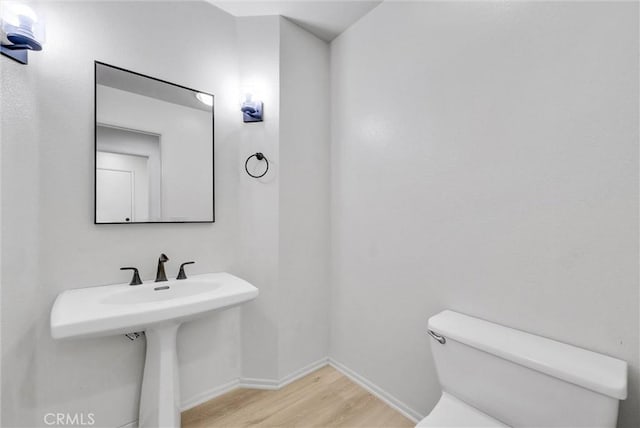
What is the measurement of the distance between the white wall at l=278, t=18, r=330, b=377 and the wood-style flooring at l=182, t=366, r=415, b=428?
0.19 m

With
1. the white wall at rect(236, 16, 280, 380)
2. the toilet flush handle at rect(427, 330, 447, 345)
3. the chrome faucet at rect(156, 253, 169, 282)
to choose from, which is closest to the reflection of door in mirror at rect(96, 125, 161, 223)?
the chrome faucet at rect(156, 253, 169, 282)

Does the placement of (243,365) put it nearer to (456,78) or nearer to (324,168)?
(324,168)

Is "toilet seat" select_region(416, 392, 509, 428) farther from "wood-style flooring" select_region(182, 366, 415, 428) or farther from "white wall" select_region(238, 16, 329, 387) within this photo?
"white wall" select_region(238, 16, 329, 387)

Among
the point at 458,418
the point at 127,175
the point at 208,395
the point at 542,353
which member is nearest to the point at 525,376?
the point at 542,353

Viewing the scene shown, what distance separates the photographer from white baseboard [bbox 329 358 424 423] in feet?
5.16

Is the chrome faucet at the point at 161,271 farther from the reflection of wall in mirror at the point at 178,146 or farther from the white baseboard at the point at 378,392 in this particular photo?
the white baseboard at the point at 378,392

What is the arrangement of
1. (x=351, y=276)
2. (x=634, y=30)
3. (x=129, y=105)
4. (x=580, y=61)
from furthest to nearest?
(x=351, y=276), (x=129, y=105), (x=580, y=61), (x=634, y=30)

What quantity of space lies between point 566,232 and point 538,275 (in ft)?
0.66

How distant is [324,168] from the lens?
2.14 m

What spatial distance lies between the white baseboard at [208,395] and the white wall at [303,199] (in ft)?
1.13

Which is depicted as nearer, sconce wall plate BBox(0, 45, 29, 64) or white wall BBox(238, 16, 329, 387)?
sconce wall plate BBox(0, 45, 29, 64)

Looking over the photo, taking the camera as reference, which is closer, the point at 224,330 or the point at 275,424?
the point at 275,424

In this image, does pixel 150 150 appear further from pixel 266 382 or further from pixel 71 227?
pixel 266 382

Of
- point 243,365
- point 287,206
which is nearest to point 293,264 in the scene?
point 287,206
